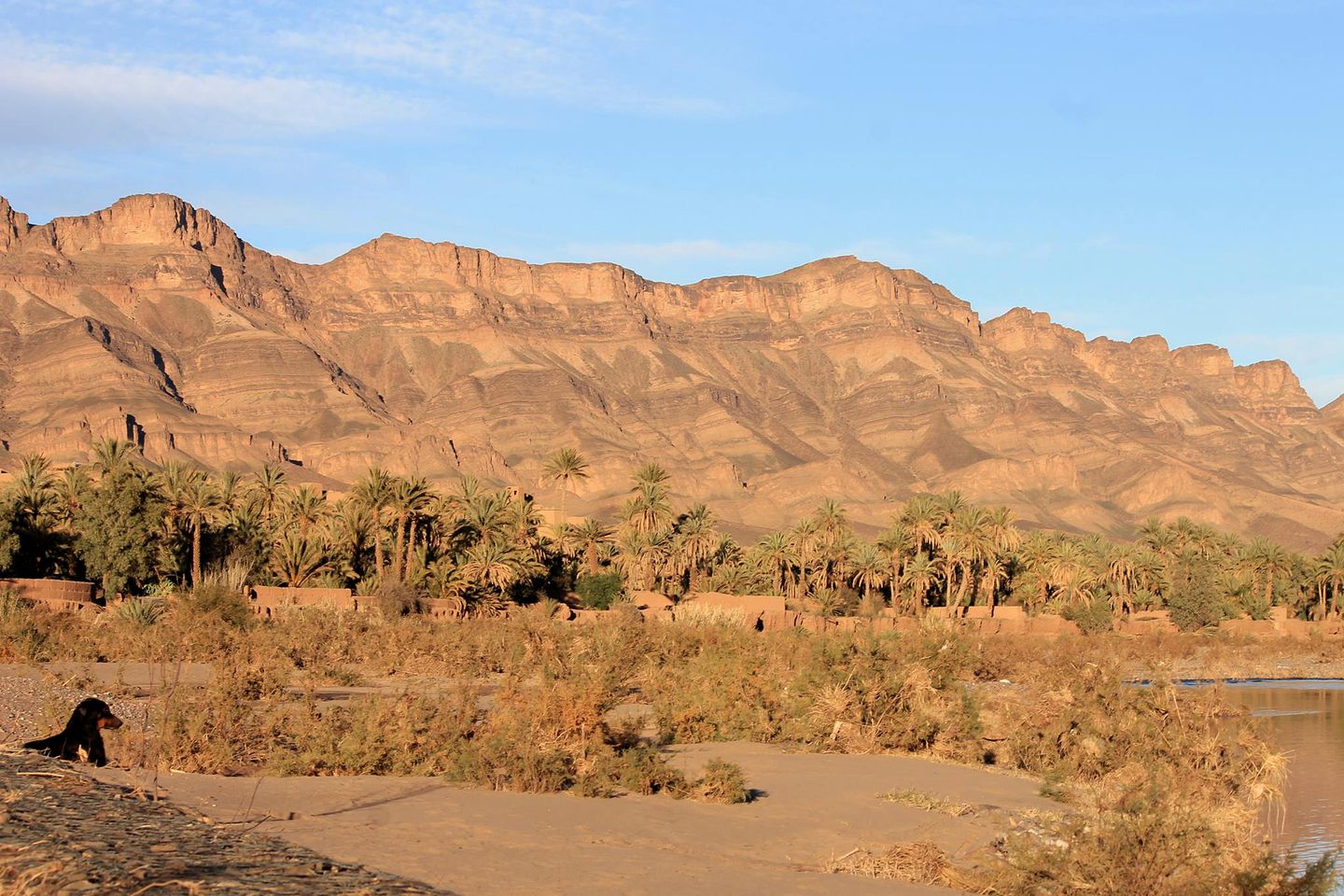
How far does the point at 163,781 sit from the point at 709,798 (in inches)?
236

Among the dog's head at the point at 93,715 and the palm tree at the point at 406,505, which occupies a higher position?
the palm tree at the point at 406,505

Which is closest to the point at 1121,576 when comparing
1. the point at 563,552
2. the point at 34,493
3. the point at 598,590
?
the point at 598,590

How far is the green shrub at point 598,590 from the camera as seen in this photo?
209ft

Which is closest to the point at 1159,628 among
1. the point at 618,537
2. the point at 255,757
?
the point at 618,537

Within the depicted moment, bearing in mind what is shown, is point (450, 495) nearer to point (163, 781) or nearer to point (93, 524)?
point (93, 524)

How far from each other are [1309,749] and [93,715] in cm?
2692

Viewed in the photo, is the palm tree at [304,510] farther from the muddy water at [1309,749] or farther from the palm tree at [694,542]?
the muddy water at [1309,749]

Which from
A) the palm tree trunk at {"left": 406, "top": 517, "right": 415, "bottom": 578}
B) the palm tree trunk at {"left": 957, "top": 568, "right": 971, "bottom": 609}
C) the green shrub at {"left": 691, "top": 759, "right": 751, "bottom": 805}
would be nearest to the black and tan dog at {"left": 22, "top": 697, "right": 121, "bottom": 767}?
the green shrub at {"left": 691, "top": 759, "right": 751, "bottom": 805}

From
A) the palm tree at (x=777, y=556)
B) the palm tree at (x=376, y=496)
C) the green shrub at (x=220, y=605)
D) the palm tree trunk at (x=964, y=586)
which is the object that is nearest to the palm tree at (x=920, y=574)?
the palm tree trunk at (x=964, y=586)

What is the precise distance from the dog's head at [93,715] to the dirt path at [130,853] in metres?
1.65

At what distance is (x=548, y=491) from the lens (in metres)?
193

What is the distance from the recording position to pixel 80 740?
45.4ft

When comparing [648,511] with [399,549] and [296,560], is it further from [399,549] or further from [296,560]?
[296,560]

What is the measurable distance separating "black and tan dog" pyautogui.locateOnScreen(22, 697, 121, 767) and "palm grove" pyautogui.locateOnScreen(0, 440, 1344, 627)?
32.9m
